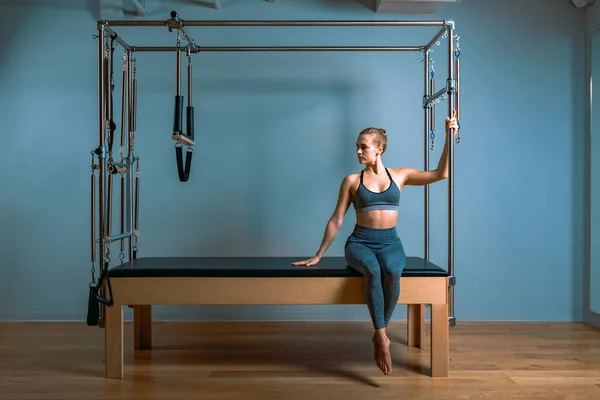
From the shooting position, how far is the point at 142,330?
3107 millimetres

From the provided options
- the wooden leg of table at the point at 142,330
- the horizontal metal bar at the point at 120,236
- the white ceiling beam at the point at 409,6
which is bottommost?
the wooden leg of table at the point at 142,330

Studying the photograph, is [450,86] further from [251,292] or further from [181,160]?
[181,160]

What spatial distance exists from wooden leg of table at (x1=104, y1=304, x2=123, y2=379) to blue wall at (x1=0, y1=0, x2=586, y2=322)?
127cm

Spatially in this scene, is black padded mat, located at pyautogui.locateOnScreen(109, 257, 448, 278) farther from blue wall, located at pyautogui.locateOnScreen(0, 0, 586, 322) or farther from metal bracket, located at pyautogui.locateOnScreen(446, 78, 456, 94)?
blue wall, located at pyautogui.locateOnScreen(0, 0, 586, 322)

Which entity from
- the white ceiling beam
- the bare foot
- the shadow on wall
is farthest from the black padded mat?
the white ceiling beam

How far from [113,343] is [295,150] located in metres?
1.83

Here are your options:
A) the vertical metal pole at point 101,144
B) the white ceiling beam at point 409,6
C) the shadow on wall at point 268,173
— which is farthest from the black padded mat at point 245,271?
the white ceiling beam at point 409,6

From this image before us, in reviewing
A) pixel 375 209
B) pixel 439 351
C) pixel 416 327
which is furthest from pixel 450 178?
pixel 416 327

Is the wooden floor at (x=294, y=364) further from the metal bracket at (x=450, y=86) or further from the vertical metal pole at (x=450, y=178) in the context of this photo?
the metal bracket at (x=450, y=86)

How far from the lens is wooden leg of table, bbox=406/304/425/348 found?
3.15 m

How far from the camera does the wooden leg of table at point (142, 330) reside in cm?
307

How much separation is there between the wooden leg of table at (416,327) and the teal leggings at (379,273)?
62 cm

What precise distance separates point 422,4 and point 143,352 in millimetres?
2765

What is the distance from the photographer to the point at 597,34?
3721mm
